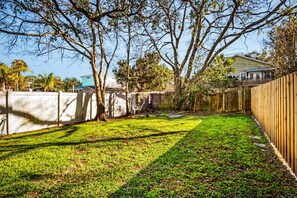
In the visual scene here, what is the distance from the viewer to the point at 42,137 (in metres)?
5.74

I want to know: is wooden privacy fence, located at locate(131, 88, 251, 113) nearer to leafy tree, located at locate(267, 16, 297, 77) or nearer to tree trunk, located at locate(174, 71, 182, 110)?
tree trunk, located at locate(174, 71, 182, 110)

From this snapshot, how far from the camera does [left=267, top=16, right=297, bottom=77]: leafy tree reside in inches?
447

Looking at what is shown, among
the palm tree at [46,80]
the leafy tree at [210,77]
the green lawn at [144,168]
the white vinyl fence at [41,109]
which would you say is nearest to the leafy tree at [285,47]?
the leafy tree at [210,77]

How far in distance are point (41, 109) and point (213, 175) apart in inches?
247

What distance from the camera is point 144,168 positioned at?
3184mm

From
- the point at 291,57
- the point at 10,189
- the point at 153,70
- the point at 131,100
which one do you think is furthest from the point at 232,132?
the point at 153,70

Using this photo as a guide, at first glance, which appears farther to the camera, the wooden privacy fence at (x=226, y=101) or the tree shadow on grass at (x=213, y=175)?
the wooden privacy fence at (x=226, y=101)

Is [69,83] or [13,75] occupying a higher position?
[69,83]

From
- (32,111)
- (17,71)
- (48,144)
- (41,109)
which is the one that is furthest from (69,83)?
(48,144)

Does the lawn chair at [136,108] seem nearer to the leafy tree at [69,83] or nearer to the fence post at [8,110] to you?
the fence post at [8,110]

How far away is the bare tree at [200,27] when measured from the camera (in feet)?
30.1

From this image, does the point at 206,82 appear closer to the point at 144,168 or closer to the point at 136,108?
the point at 136,108

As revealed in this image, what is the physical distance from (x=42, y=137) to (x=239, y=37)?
10.3 m

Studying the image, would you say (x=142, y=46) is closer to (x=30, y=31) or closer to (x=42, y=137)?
(x=30, y=31)
